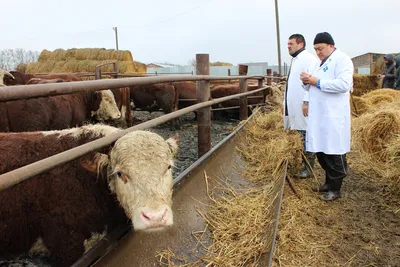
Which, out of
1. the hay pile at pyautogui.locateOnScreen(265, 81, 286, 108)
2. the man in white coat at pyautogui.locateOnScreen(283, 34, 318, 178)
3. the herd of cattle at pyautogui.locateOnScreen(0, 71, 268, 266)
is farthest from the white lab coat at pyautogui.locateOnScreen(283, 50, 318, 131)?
the hay pile at pyautogui.locateOnScreen(265, 81, 286, 108)

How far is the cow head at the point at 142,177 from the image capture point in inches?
74.7

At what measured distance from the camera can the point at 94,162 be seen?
226 cm

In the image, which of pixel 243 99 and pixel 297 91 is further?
pixel 243 99

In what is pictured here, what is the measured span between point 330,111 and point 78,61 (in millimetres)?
27809

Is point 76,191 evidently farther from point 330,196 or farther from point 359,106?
point 359,106

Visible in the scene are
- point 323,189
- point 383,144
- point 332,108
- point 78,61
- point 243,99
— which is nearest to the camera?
point 332,108

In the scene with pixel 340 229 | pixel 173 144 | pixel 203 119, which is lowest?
pixel 340 229

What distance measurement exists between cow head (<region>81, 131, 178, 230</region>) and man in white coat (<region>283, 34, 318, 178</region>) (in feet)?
10.7

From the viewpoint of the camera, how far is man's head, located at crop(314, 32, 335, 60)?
13.3 ft

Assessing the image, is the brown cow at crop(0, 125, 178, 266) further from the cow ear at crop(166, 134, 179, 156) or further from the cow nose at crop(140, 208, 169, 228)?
the cow nose at crop(140, 208, 169, 228)

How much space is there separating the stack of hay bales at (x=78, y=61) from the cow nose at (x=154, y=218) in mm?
26601

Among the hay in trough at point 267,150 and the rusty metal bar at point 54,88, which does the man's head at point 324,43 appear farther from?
the rusty metal bar at point 54,88

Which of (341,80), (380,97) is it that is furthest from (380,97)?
(341,80)

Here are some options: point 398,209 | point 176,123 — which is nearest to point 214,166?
point 398,209
